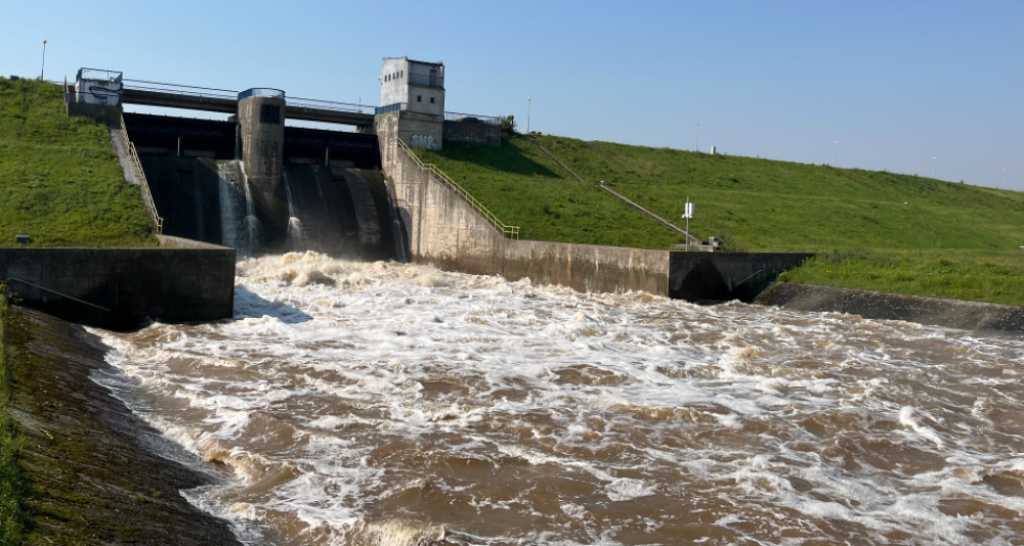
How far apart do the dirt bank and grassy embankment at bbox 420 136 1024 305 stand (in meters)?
18.4

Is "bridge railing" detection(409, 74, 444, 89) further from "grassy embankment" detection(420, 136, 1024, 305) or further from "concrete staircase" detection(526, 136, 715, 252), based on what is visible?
"concrete staircase" detection(526, 136, 715, 252)

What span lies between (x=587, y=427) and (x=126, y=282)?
10.4m

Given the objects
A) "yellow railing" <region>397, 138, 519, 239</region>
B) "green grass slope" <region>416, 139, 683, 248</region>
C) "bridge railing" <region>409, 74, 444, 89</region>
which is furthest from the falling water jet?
"bridge railing" <region>409, 74, 444, 89</region>

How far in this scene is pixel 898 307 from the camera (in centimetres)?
1969

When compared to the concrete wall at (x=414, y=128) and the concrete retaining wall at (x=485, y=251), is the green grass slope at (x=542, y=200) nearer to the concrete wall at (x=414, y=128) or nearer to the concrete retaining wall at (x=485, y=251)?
the concrete wall at (x=414, y=128)

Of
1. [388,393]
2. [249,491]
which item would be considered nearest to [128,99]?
[388,393]

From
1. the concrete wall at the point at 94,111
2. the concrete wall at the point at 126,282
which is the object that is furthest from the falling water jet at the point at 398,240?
the concrete wall at the point at 126,282

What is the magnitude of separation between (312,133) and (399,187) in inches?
190

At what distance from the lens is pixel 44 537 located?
486 cm

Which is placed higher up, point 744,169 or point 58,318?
point 744,169

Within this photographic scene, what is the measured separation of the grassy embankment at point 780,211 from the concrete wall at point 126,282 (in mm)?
→ 13954

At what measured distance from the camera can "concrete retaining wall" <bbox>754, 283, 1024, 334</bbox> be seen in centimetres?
1784

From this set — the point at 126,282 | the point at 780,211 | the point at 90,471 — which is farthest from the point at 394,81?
the point at 90,471

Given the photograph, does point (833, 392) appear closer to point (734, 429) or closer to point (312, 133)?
point (734, 429)
